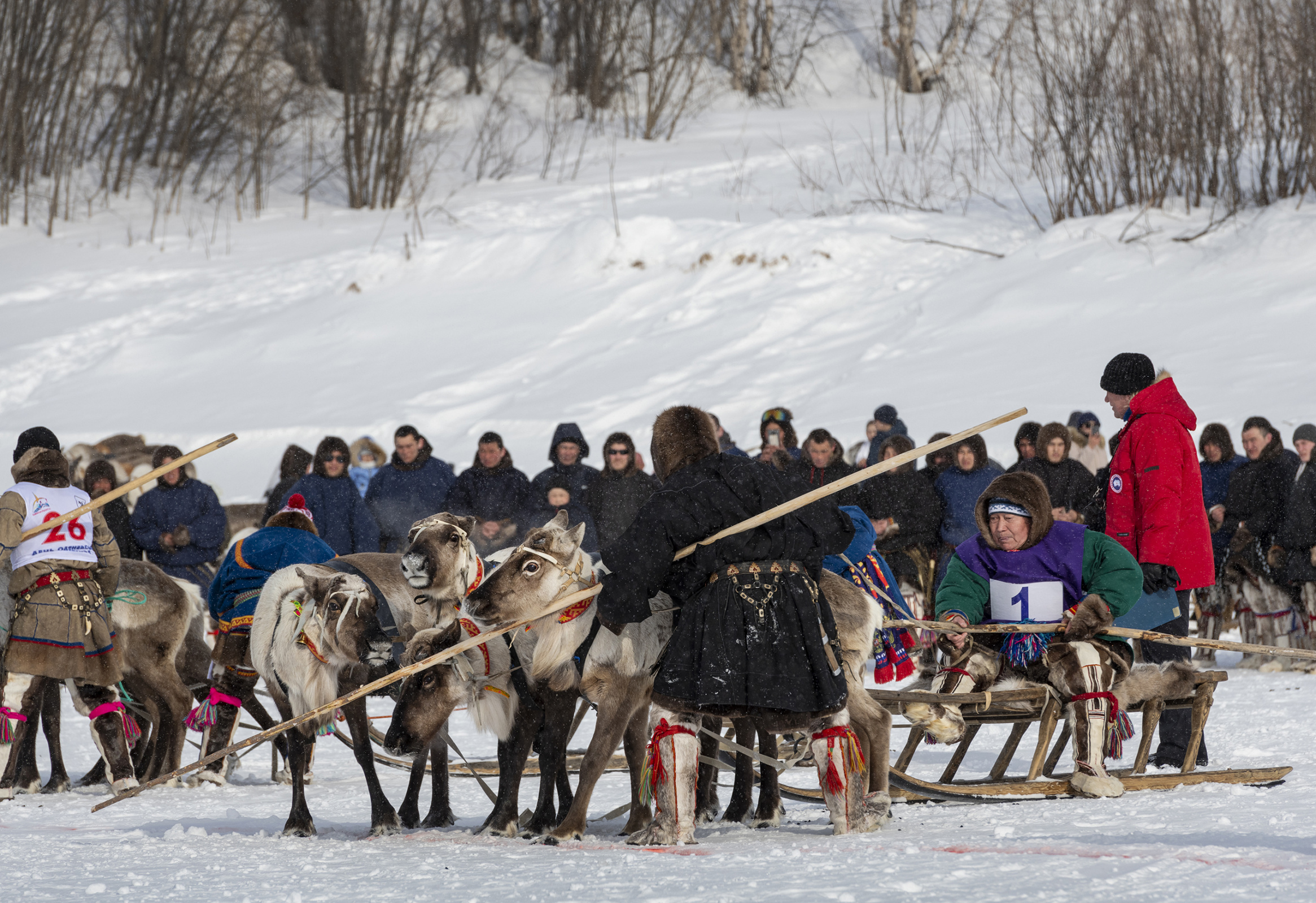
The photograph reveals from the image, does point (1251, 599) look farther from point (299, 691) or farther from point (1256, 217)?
point (1256, 217)

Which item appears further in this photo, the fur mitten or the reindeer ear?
the fur mitten

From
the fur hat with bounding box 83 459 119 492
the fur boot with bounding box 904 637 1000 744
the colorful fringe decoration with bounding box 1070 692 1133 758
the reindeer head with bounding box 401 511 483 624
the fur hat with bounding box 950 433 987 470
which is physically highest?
the fur hat with bounding box 950 433 987 470

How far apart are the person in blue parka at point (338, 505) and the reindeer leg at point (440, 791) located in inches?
141

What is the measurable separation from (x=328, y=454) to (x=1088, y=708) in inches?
210

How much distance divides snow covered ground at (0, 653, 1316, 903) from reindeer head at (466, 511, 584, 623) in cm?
77

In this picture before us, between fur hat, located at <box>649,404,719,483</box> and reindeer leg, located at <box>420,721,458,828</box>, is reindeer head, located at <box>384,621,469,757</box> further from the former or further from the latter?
fur hat, located at <box>649,404,719,483</box>

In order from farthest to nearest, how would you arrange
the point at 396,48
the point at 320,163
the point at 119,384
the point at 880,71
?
the point at 396,48 → the point at 880,71 → the point at 320,163 → the point at 119,384

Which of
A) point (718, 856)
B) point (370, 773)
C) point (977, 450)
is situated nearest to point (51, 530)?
point (370, 773)

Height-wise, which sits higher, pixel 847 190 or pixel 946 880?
pixel 847 190

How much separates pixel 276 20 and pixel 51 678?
24750 mm

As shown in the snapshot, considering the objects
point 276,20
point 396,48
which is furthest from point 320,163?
point 396,48

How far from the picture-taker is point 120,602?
666 cm

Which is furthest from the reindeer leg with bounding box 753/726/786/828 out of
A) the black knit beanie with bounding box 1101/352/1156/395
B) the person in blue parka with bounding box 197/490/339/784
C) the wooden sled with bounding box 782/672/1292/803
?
the person in blue parka with bounding box 197/490/339/784

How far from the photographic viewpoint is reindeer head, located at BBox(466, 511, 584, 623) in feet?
15.7
